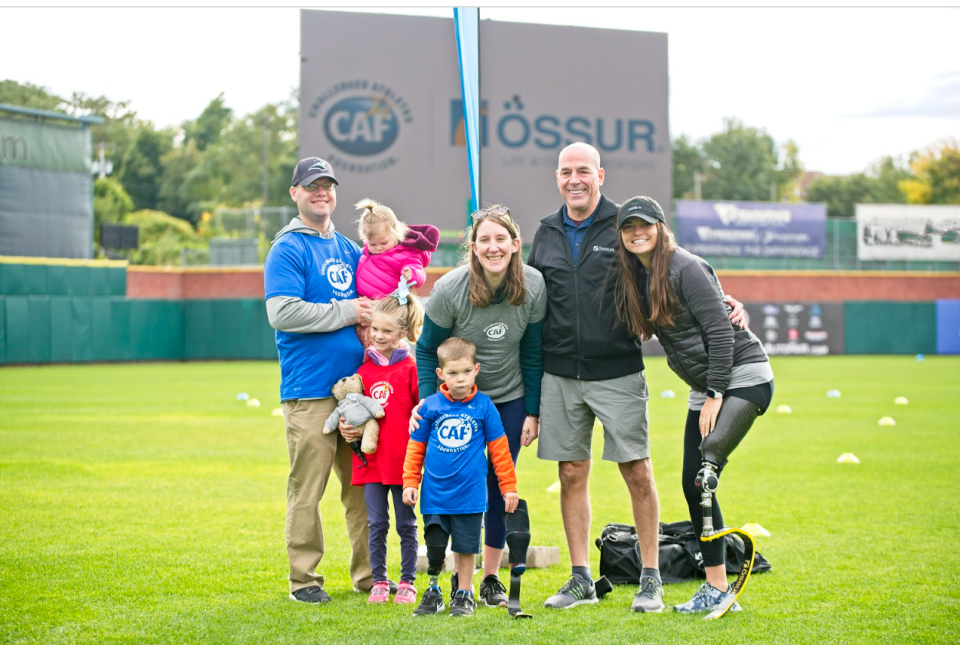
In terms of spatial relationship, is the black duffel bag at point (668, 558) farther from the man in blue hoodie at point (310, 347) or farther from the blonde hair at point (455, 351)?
the man in blue hoodie at point (310, 347)

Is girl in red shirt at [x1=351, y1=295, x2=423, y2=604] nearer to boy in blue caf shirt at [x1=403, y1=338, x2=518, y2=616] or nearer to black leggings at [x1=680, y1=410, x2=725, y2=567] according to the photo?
boy in blue caf shirt at [x1=403, y1=338, x2=518, y2=616]

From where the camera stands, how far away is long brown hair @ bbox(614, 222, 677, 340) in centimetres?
445

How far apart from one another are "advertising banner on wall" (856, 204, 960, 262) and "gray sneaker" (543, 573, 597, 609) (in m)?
37.9

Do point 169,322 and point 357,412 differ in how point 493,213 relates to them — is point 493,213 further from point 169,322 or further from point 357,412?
point 169,322

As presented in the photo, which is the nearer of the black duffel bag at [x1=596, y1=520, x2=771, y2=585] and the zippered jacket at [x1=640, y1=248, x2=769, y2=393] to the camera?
the zippered jacket at [x1=640, y1=248, x2=769, y2=393]

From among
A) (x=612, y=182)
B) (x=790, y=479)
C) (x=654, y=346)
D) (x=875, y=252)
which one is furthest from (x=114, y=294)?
(x=875, y=252)

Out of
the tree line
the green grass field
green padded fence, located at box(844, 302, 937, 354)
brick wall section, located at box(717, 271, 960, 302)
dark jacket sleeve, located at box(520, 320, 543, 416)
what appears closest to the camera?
the green grass field

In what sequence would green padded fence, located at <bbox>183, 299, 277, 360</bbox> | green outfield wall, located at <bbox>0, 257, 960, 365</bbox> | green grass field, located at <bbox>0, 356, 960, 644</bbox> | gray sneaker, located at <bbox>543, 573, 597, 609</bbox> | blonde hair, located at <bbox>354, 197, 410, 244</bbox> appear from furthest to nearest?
green padded fence, located at <bbox>183, 299, 277, 360</bbox> → green outfield wall, located at <bbox>0, 257, 960, 365</bbox> → blonde hair, located at <bbox>354, 197, 410, 244</bbox> → gray sneaker, located at <bbox>543, 573, 597, 609</bbox> → green grass field, located at <bbox>0, 356, 960, 644</bbox>

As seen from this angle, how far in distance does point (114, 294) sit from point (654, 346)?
1854cm

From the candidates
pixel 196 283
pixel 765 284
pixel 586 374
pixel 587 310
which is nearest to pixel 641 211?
pixel 587 310

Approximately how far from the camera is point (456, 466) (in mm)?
4512

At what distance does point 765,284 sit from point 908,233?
7950 millimetres

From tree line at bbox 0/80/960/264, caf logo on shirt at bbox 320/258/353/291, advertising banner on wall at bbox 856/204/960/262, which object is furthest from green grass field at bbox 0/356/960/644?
tree line at bbox 0/80/960/264

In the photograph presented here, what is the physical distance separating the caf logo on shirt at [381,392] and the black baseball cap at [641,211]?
1460mm
